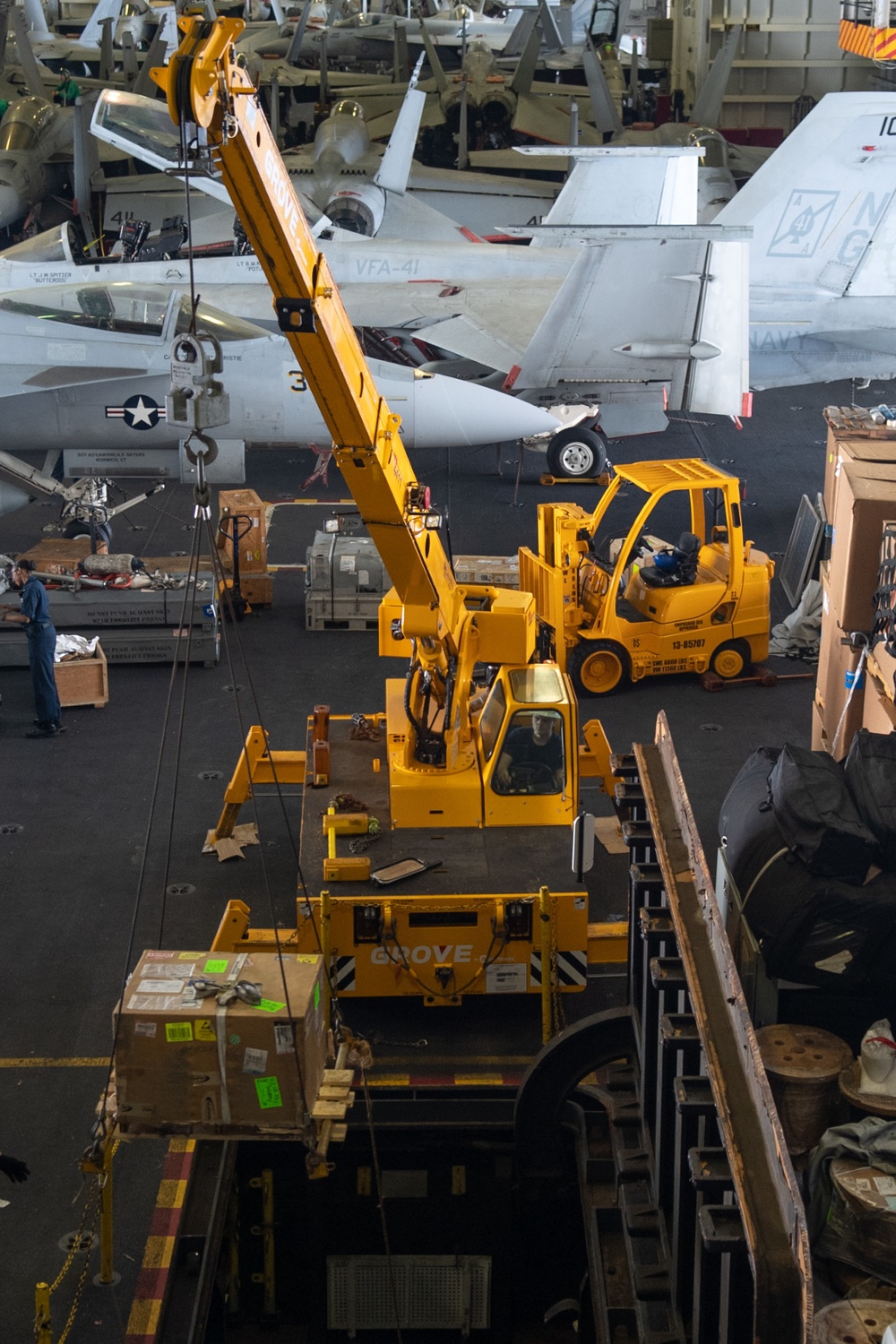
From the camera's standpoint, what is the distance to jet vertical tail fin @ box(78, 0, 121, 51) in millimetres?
40500

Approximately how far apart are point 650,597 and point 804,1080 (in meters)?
8.65

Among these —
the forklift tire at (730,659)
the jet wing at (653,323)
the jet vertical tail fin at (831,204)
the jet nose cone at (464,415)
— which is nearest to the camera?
the forklift tire at (730,659)

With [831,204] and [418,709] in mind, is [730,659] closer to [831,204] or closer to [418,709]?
[418,709]

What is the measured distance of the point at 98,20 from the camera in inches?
1597

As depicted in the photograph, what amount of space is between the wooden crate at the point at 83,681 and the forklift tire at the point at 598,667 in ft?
14.1

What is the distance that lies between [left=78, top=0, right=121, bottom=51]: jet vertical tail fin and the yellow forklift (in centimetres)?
3314

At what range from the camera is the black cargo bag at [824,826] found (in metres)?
5.82

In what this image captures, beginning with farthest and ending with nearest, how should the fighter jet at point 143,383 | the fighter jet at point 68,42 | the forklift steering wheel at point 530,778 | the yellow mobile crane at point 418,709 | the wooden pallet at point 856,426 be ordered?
the fighter jet at point 68,42
the fighter jet at point 143,383
the wooden pallet at point 856,426
the forklift steering wheel at point 530,778
the yellow mobile crane at point 418,709

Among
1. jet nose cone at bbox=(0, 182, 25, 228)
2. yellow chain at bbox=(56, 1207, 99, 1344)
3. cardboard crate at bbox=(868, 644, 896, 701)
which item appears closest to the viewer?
yellow chain at bbox=(56, 1207, 99, 1344)

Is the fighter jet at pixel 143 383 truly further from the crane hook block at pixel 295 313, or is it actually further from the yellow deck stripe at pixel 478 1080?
the yellow deck stripe at pixel 478 1080

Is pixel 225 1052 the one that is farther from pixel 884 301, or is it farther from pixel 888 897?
pixel 884 301

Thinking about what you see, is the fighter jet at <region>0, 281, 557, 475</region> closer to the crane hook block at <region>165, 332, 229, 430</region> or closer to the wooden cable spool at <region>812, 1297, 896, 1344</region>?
the crane hook block at <region>165, 332, 229, 430</region>

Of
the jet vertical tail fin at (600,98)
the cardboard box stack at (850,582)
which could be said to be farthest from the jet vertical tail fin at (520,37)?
the cardboard box stack at (850,582)

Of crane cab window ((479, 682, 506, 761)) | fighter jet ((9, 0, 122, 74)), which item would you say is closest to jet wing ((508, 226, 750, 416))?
crane cab window ((479, 682, 506, 761))
